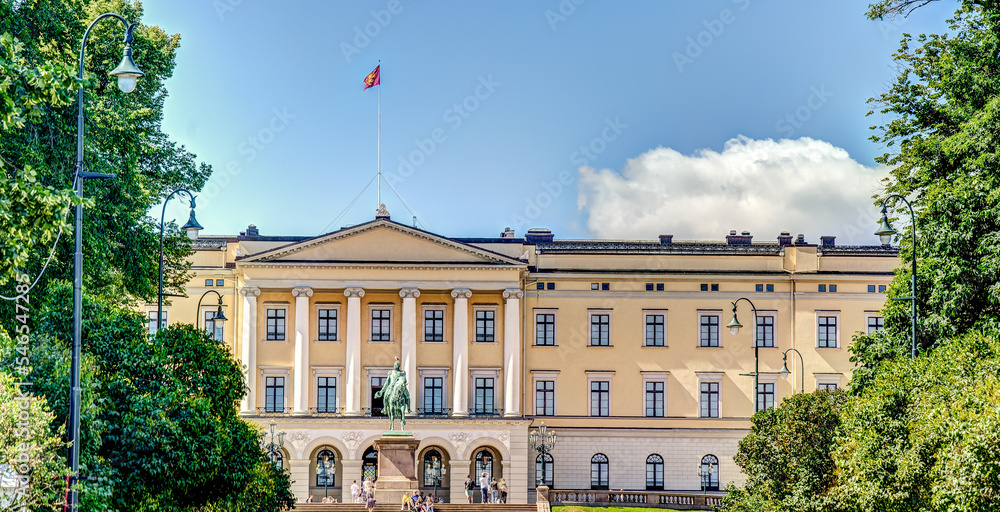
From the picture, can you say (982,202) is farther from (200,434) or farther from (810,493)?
(200,434)

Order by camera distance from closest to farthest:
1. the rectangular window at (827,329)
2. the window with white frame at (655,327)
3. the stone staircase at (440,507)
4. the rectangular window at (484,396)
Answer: the stone staircase at (440,507)
the rectangular window at (484,396)
the rectangular window at (827,329)
the window with white frame at (655,327)

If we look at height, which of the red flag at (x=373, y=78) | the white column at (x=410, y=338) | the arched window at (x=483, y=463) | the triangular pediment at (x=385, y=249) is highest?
the red flag at (x=373, y=78)

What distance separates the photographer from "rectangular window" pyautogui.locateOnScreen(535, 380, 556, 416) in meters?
62.6

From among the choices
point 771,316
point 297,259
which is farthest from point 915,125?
point 297,259

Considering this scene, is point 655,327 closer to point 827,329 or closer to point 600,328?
point 600,328

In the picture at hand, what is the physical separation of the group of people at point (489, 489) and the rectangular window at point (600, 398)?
22.0ft

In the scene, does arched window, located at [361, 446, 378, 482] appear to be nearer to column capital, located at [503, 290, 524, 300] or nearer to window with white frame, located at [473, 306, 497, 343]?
window with white frame, located at [473, 306, 497, 343]

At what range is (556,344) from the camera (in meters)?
62.8

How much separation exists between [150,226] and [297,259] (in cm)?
2540

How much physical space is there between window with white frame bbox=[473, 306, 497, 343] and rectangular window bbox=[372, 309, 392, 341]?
444cm

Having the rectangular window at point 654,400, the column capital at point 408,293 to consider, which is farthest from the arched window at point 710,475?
the column capital at point 408,293

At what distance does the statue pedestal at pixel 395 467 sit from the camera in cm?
4684

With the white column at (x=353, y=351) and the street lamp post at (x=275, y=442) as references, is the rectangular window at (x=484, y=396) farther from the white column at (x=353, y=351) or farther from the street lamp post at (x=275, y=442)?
the street lamp post at (x=275, y=442)

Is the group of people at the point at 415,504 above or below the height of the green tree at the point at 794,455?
below
